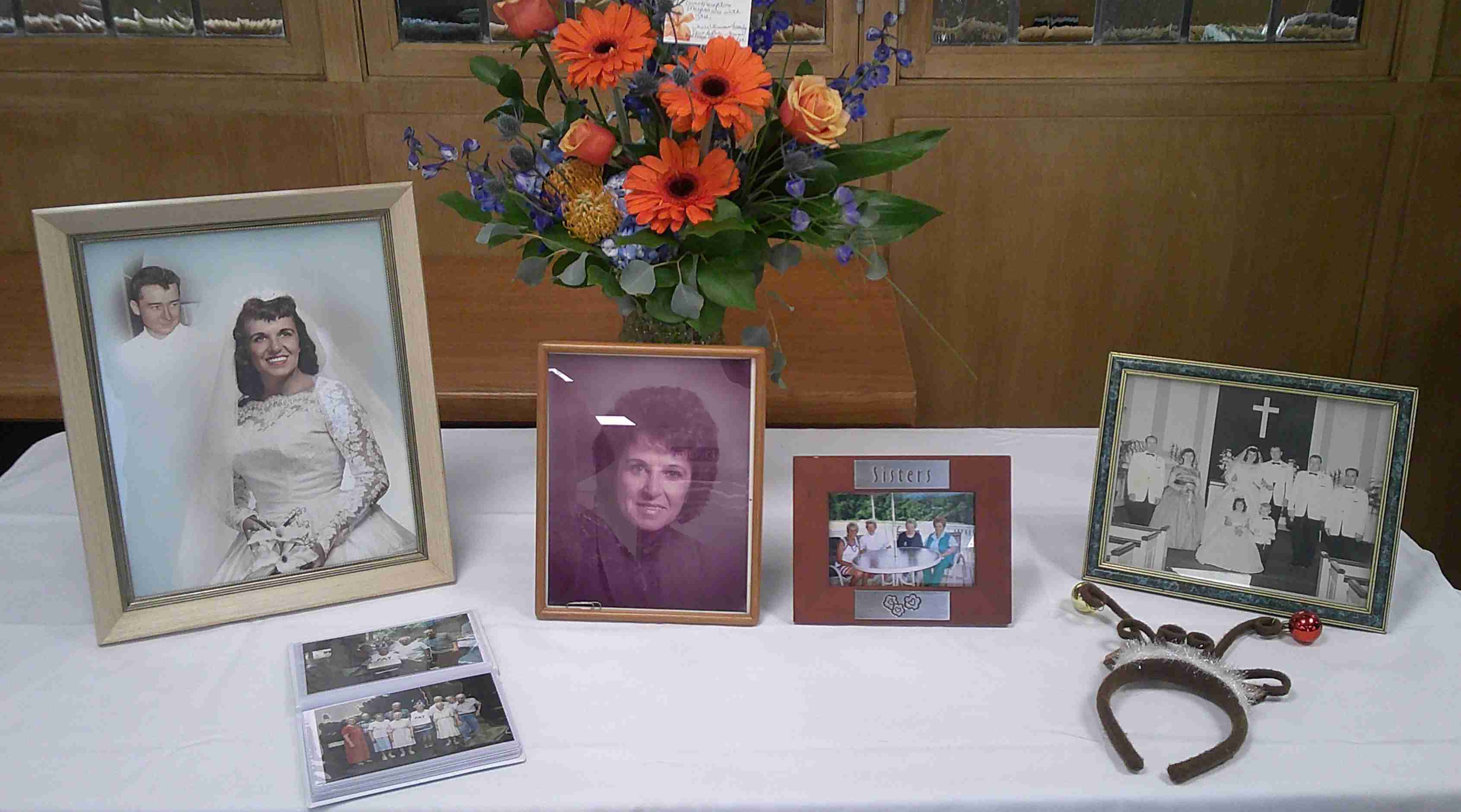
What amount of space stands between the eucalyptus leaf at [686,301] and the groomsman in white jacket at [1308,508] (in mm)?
528

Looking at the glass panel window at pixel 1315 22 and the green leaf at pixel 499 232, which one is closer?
the green leaf at pixel 499 232

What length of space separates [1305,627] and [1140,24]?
154 centimetres

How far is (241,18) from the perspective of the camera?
7.00 feet

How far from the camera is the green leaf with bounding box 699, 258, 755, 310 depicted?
993mm

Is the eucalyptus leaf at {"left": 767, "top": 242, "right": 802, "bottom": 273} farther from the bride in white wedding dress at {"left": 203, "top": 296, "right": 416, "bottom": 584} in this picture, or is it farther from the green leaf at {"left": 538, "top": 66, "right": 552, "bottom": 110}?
the bride in white wedding dress at {"left": 203, "top": 296, "right": 416, "bottom": 584}

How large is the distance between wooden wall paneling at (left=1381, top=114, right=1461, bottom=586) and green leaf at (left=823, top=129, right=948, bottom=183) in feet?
5.30

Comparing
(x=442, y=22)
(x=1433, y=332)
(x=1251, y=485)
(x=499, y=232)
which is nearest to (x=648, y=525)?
(x=499, y=232)

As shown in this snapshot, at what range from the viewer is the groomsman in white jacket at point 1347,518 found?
0.95m

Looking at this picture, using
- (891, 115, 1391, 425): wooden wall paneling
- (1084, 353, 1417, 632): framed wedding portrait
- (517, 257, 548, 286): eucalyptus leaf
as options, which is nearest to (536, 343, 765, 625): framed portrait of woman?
(517, 257, 548, 286): eucalyptus leaf

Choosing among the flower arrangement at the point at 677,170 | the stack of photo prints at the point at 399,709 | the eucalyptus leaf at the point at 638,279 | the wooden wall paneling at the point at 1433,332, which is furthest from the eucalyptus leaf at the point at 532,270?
the wooden wall paneling at the point at 1433,332

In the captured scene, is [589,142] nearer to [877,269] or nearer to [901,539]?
[877,269]

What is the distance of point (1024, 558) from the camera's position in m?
1.09

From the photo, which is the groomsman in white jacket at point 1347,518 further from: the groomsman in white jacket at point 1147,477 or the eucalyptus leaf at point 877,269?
the eucalyptus leaf at point 877,269

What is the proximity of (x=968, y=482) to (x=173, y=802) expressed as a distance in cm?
65
